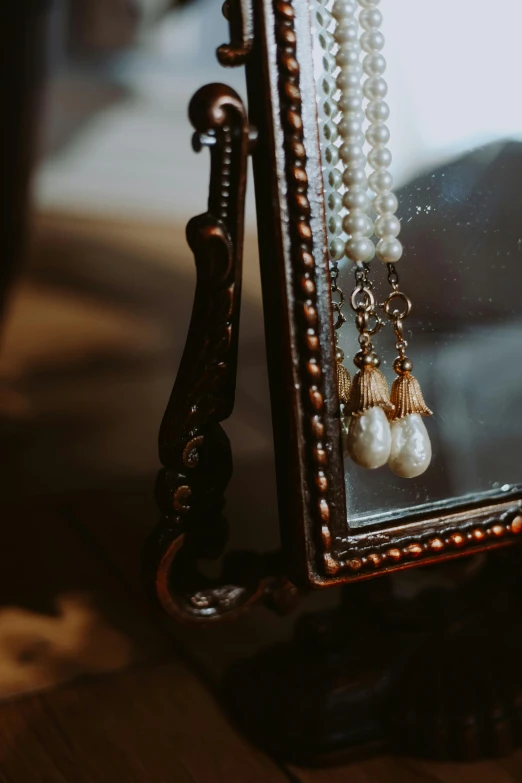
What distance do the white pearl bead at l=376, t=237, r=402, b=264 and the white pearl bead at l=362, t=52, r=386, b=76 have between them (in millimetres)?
90

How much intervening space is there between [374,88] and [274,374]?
0.17 meters

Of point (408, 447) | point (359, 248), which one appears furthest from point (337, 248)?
point (408, 447)

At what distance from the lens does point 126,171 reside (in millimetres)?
617

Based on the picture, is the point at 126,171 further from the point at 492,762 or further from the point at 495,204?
the point at 492,762

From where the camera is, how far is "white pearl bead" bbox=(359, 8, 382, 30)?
429 millimetres

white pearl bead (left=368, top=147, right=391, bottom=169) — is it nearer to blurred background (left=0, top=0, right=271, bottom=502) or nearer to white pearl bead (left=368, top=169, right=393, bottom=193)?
white pearl bead (left=368, top=169, right=393, bottom=193)

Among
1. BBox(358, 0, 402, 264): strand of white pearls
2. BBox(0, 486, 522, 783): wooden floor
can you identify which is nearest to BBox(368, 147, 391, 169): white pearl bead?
BBox(358, 0, 402, 264): strand of white pearls

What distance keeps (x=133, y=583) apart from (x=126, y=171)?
0.33m

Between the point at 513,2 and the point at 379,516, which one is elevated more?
the point at 513,2

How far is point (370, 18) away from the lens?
0.43 metres

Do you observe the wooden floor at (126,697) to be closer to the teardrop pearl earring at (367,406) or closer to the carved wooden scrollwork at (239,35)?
the teardrop pearl earring at (367,406)

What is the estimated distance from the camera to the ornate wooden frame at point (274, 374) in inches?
15.8

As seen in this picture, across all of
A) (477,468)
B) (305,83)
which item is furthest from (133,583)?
(305,83)

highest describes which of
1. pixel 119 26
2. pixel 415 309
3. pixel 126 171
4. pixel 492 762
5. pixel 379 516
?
pixel 119 26
